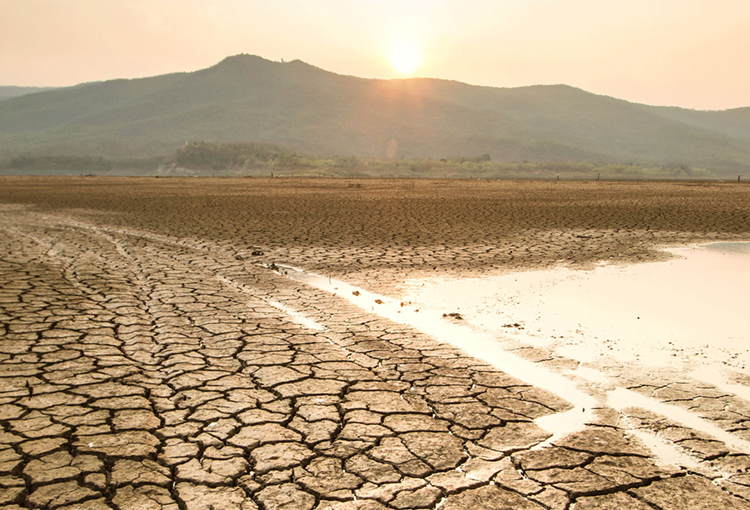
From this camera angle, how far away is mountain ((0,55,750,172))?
427 ft

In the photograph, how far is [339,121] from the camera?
147250 millimetres

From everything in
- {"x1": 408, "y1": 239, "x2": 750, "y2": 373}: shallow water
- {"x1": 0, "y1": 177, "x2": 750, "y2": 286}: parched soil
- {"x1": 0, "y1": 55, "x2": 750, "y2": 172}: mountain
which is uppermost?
{"x1": 0, "y1": 55, "x2": 750, "y2": 172}: mountain

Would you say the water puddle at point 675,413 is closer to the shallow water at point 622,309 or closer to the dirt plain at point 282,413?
the dirt plain at point 282,413

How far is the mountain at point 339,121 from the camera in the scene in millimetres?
130125

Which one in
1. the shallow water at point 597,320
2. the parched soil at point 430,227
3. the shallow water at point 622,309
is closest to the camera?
the shallow water at point 597,320

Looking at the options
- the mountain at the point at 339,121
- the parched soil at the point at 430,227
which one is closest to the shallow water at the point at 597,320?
the parched soil at the point at 430,227

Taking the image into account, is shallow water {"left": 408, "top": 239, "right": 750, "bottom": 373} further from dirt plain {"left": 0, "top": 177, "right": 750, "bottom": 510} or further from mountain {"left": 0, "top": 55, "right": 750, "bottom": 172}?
mountain {"left": 0, "top": 55, "right": 750, "bottom": 172}

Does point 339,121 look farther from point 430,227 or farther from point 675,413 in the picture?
point 675,413

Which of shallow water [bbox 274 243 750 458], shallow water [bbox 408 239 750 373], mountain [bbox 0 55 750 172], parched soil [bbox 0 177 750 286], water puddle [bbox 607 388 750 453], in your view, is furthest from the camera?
mountain [bbox 0 55 750 172]

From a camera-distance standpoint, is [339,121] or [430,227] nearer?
[430,227]

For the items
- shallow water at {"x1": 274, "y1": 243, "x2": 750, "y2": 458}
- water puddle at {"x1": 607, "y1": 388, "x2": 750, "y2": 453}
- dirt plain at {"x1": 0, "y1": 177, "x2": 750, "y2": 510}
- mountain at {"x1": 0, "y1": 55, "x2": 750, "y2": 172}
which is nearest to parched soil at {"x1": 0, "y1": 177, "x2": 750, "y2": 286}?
shallow water at {"x1": 274, "y1": 243, "x2": 750, "y2": 458}

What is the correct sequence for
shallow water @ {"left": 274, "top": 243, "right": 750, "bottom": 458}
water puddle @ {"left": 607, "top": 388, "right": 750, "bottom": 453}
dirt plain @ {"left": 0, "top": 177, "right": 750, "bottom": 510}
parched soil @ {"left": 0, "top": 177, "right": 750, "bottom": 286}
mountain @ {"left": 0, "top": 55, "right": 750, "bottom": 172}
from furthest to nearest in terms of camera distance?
mountain @ {"left": 0, "top": 55, "right": 750, "bottom": 172} → parched soil @ {"left": 0, "top": 177, "right": 750, "bottom": 286} → shallow water @ {"left": 274, "top": 243, "right": 750, "bottom": 458} → water puddle @ {"left": 607, "top": 388, "right": 750, "bottom": 453} → dirt plain @ {"left": 0, "top": 177, "right": 750, "bottom": 510}

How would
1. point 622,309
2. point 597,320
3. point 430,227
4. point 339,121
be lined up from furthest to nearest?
point 339,121
point 430,227
point 622,309
point 597,320

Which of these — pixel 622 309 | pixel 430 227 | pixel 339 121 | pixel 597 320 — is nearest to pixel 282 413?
pixel 597 320
